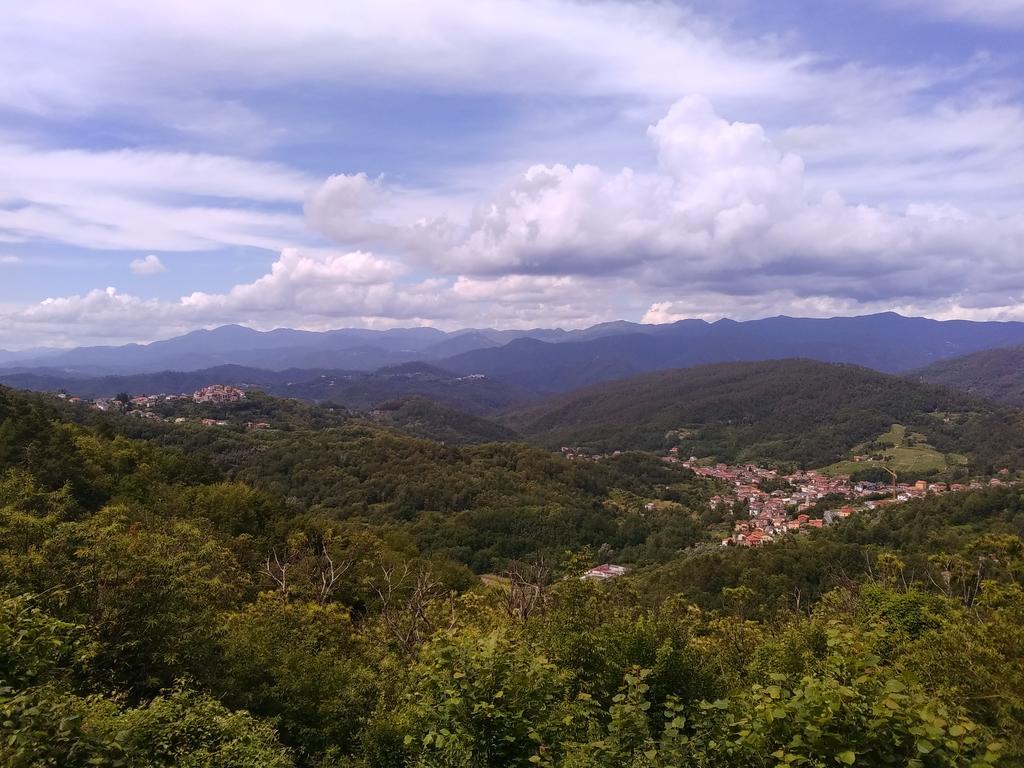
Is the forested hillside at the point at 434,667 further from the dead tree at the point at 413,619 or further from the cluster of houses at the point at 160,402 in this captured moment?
the cluster of houses at the point at 160,402

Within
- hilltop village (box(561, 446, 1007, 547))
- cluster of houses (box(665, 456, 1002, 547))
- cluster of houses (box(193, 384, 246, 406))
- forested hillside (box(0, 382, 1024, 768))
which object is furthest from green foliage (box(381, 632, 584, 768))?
cluster of houses (box(193, 384, 246, 406))

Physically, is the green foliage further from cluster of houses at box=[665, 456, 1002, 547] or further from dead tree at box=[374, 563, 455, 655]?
cluster of houses at box=[665, 456, 1002, 547]

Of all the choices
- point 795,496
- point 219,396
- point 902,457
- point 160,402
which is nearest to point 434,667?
point 795,496

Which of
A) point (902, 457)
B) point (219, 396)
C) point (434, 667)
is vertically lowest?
point (902, 457)

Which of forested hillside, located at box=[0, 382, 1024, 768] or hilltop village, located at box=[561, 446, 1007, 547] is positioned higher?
forested hillside, located at box=[0, 382, 1024, 768]

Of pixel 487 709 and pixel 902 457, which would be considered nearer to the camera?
pixel 487 709

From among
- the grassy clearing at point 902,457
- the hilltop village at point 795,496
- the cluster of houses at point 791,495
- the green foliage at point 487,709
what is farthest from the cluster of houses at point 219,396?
the grassy clearing at point 902,457

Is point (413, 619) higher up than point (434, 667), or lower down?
lower down

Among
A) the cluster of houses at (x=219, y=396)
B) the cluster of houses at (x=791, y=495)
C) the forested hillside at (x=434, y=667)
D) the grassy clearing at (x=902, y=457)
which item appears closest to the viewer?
the forested hillside at (x=434, y=667)

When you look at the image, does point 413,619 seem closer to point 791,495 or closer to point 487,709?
point 487,709

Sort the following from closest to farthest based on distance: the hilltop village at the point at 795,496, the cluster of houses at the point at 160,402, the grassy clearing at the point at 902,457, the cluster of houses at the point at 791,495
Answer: the cluster of houses at the point at 791,495 → the hilltop village at the point at 795,496 → the cluster of houses at the point at 160,402 → the grassy clearing at the point at 902,457

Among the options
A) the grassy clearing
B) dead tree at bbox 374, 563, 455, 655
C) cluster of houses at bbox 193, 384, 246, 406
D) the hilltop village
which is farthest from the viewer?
cluster of houses at bbox 193, 384, 246, 406
